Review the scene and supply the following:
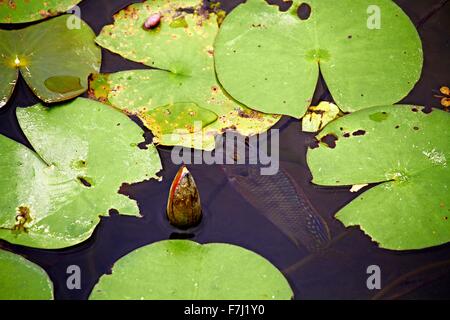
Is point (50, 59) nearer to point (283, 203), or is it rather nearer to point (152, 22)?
point (152, 22)

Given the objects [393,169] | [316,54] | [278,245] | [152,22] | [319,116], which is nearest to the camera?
[278,245]

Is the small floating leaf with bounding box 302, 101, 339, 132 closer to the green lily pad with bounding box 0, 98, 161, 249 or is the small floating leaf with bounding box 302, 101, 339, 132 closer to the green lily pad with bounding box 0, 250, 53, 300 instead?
the green lily pad with bounding box 0, 98, 161, 249

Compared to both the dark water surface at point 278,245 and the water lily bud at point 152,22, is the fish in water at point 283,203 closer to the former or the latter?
the dark water surface at point 278,245

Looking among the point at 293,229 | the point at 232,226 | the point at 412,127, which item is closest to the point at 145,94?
the point at 232,226

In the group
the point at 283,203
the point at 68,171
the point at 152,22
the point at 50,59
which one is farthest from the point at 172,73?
the point at 283,203

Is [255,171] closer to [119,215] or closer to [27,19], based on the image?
[119,215]
